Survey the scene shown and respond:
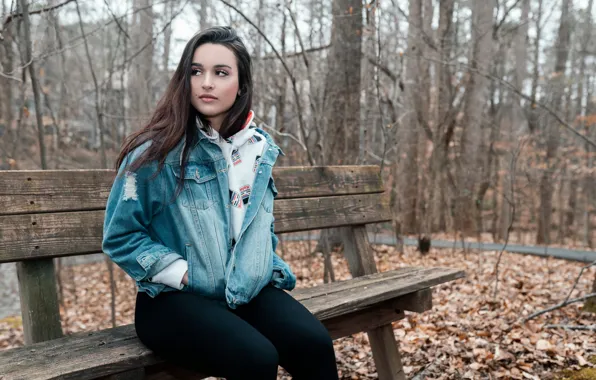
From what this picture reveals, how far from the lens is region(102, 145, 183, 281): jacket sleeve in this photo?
1.93m

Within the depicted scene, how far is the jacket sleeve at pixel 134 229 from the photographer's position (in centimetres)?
193

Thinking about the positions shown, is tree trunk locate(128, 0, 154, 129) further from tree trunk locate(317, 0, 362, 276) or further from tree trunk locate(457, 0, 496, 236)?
tree trunk locate(457, 0, 496, 236)

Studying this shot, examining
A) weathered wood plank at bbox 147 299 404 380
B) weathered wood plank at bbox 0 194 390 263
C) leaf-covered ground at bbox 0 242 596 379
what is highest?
weathered wood plank at bbox 0 194 390 263

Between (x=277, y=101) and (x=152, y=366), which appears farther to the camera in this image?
(x=277, y=101)

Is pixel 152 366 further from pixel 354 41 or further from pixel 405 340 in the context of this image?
pixel 354 41

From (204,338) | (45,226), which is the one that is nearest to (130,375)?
(204,338)

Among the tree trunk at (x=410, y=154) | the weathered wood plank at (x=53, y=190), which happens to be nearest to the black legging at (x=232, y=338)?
the weathered wood plank at (x=53, y=190)

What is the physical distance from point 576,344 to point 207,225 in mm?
2780

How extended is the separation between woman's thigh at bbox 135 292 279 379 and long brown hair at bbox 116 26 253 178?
20.1 inches

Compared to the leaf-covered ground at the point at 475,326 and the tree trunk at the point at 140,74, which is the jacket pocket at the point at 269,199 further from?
the tree trunk at the point at 140,74

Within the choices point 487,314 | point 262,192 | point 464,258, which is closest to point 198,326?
point 262,192

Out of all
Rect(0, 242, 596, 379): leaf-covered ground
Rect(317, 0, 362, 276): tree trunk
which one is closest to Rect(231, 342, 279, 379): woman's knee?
Rect(0, 242, 596, 379): leaf-covered ground

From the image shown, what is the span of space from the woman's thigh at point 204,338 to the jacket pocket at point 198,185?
0.35 m

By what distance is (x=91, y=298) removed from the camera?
263 inches
